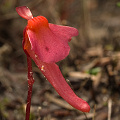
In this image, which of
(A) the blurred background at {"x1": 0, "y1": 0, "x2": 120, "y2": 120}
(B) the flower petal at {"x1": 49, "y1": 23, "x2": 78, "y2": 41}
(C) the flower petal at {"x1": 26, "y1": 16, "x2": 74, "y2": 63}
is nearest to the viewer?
(C) the flower petal at {"x1": 26, "y1": 16, "x2": 74, "y2": 63}

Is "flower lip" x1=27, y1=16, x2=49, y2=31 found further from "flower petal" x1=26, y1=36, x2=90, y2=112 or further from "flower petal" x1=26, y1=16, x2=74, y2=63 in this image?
"flower petal" x1=26, y1=36, x2=90, y2=112

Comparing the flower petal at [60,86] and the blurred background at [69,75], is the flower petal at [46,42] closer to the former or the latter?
the flower petal at [60,86]

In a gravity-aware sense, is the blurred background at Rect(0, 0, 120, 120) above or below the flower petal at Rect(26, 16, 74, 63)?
below

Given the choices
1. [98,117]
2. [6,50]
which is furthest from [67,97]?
[6,50]

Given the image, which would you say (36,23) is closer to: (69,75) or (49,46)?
(49,46)

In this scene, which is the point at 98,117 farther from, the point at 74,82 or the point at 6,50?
the point at 6,50

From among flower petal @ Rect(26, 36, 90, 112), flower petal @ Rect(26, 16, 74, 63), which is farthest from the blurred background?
flower petal @ Rect(26, 16, 74, 63)
